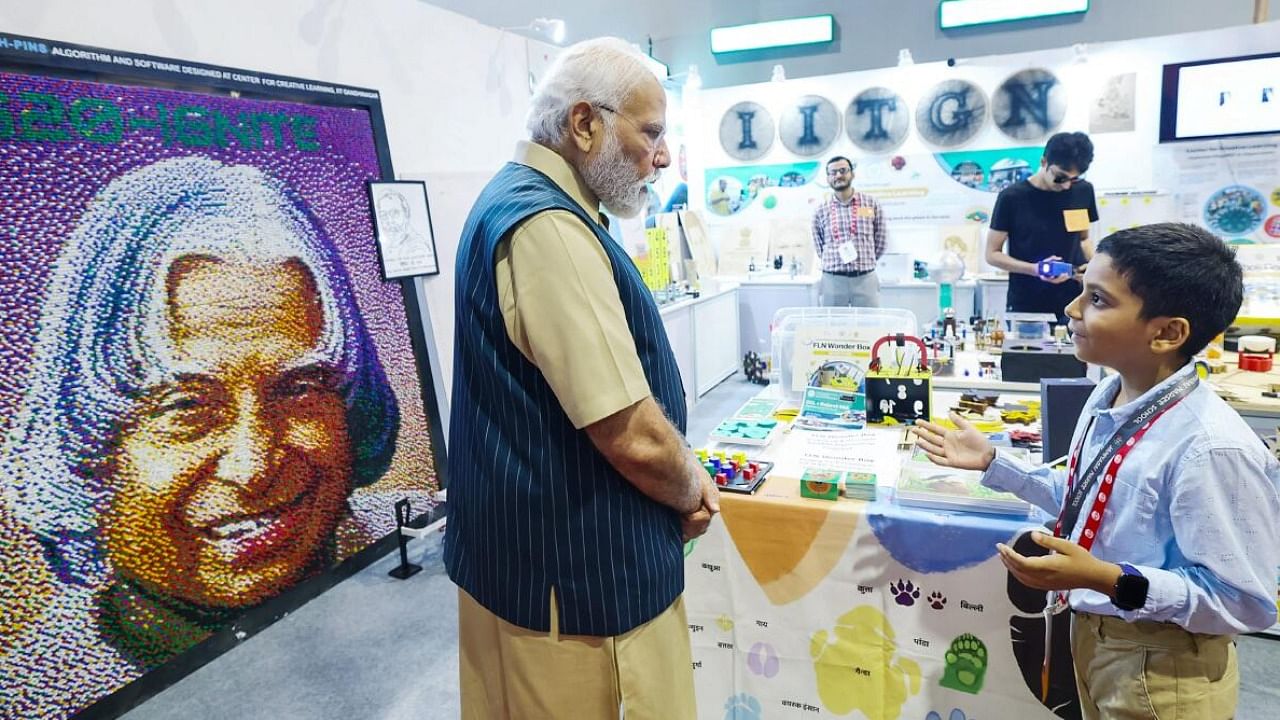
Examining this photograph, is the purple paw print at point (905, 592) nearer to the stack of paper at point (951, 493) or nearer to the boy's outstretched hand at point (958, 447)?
the stack of paper at point (951, 493)

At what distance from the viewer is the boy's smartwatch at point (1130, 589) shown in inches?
41.9

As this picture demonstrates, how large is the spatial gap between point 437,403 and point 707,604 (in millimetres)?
2004

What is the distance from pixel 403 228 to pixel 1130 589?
3022 mm

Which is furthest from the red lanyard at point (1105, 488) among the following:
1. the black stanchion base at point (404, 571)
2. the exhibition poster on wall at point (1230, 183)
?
the exhibition poster on wall at point (1230, 183)

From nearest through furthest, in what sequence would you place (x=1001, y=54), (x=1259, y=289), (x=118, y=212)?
(x=118, y=212), (x=1259, y=289), (x=1001, y=54)

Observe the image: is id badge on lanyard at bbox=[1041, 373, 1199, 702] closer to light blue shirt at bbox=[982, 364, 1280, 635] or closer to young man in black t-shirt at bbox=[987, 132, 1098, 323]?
light blue shirt at bbox=[982, 364, 1280, 635]

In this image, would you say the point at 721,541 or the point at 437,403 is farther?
the point at 437,403

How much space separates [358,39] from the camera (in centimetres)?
316

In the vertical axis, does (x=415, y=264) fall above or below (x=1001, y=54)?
below

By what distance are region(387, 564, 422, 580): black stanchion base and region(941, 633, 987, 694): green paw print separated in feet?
7.26

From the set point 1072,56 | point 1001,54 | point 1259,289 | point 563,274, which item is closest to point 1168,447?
point 563,274

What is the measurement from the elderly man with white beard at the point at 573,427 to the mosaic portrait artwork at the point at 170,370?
5.29 feet

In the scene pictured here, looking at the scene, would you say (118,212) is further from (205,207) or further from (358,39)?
(358,39)

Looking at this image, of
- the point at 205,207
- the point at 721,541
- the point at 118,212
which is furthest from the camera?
the point at 205,207
